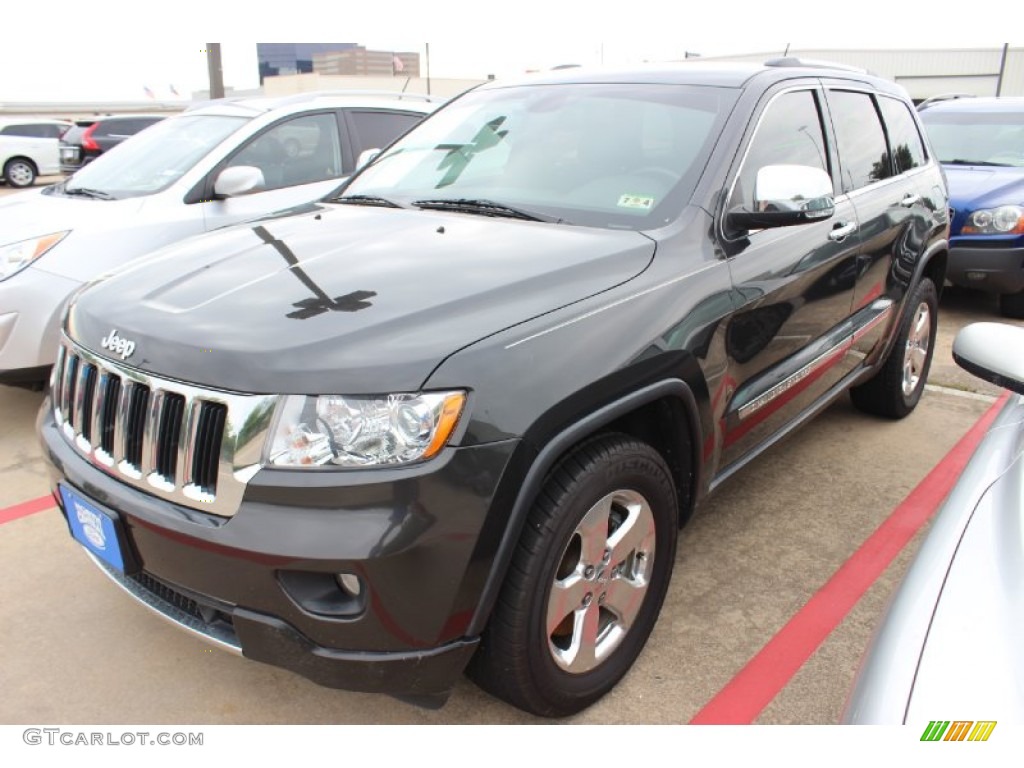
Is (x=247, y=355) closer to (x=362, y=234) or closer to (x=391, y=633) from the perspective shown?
(x=391, y=633)

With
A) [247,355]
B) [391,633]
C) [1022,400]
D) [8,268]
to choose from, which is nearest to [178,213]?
[8,268]

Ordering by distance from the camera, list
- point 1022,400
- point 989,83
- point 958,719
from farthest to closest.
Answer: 1. point 989,83
2. point 1022,400
3. point 958,719

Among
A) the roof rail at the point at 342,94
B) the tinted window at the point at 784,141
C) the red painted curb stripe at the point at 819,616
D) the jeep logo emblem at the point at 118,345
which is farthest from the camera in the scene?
the roof rail at the point at 342,94

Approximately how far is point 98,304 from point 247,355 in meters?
0.75

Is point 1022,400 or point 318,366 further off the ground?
point 318,366

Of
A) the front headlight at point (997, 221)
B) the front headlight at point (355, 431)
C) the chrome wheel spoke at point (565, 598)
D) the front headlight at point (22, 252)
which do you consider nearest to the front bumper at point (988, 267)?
the front headlight at point (997, 221)

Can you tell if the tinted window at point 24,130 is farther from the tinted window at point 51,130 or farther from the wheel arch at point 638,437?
the wheel arch at point 638,437

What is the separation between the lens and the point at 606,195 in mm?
2840

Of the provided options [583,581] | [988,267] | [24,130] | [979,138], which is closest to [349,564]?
[583,581]

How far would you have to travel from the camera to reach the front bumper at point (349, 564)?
1.79 metres

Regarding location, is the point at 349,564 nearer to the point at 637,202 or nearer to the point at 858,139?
the point at 637,202

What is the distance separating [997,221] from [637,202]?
5301 mm

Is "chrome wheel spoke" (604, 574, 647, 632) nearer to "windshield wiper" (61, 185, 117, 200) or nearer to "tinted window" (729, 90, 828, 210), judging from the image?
"tinted window" (729, 90, 828, 210)

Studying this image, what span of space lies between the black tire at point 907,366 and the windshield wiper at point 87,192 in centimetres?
440
